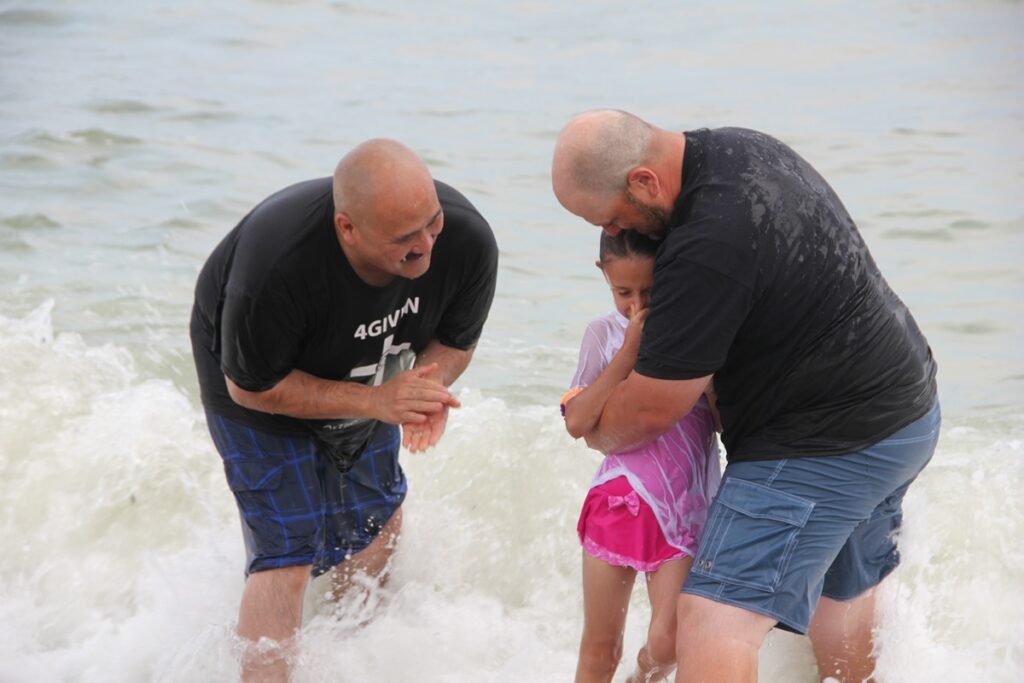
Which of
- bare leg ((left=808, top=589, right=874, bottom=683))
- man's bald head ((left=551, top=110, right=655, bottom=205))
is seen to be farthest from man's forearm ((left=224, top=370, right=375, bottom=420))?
bare leg ((left=808, top=589, right=874, bottom=683))

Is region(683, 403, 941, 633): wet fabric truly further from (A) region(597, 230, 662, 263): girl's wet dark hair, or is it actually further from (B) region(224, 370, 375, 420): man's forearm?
(B) region(224, 370, 375, 420): man's forearm

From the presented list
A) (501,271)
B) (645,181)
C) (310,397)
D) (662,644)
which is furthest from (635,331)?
(501,271)

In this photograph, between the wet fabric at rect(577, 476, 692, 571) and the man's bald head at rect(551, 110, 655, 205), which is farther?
the wet fabric at rect(577, 476, 692, 571)

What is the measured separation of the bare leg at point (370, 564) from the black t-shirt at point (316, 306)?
0.50 meters

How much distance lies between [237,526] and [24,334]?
8.32 ft

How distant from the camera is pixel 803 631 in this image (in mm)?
3580

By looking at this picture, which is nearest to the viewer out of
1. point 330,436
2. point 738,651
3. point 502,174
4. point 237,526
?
point 738,651

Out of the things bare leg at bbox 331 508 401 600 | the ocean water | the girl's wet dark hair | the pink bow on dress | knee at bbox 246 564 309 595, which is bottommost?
the ocean water

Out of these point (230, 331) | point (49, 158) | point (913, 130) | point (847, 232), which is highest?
point (847, 232)

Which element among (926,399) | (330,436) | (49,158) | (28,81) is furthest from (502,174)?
(926,399)

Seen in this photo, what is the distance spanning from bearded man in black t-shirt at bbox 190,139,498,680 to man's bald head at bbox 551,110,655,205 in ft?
1.62

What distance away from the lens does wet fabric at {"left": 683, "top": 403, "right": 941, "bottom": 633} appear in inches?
138

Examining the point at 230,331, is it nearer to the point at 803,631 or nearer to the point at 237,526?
the point at 803,631

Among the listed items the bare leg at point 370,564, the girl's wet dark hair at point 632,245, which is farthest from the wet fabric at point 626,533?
the bare leg at point 370,564
